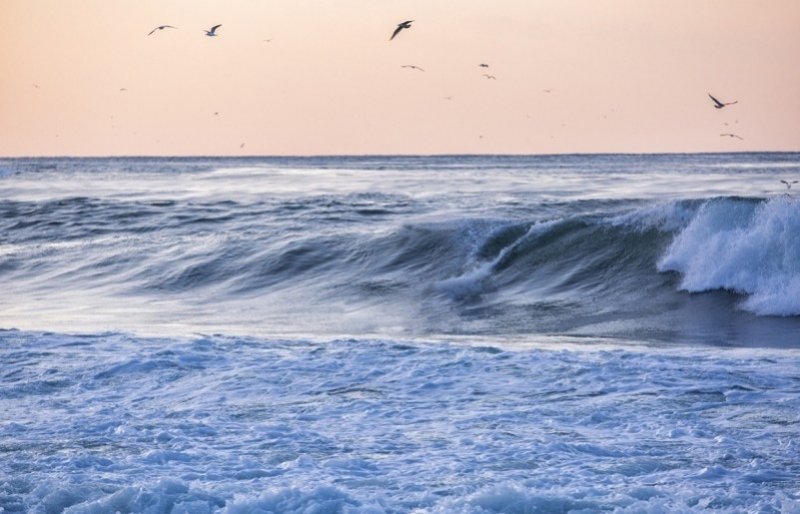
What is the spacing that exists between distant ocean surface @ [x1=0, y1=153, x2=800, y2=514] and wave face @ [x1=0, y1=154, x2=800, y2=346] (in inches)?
2.7

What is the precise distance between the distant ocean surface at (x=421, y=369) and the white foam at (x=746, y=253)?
0.04m

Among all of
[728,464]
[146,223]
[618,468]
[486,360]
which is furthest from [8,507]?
[146,223]

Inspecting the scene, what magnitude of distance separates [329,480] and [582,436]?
75.0 inches

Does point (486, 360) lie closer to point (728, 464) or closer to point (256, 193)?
point (728, 464)

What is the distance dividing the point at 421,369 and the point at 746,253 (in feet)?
25.9

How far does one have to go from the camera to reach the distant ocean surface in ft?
20.2

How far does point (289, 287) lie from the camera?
18.0 meters

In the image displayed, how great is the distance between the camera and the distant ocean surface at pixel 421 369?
20.2 feet

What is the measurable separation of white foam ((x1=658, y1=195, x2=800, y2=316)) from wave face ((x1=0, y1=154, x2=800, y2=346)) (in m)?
0.03

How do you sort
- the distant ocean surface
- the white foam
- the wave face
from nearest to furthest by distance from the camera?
the distant ocean surface, the wave face, the white foam

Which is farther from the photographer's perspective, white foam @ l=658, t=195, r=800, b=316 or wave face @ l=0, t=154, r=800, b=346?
white foam @ l=658, t=195, r=800, b=316

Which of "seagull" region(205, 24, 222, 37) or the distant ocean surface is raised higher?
"seagull" region(205, 24, 222, 37)

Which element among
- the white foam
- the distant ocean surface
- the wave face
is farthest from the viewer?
A: the white foam

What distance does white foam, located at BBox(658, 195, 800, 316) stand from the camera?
1413cm
